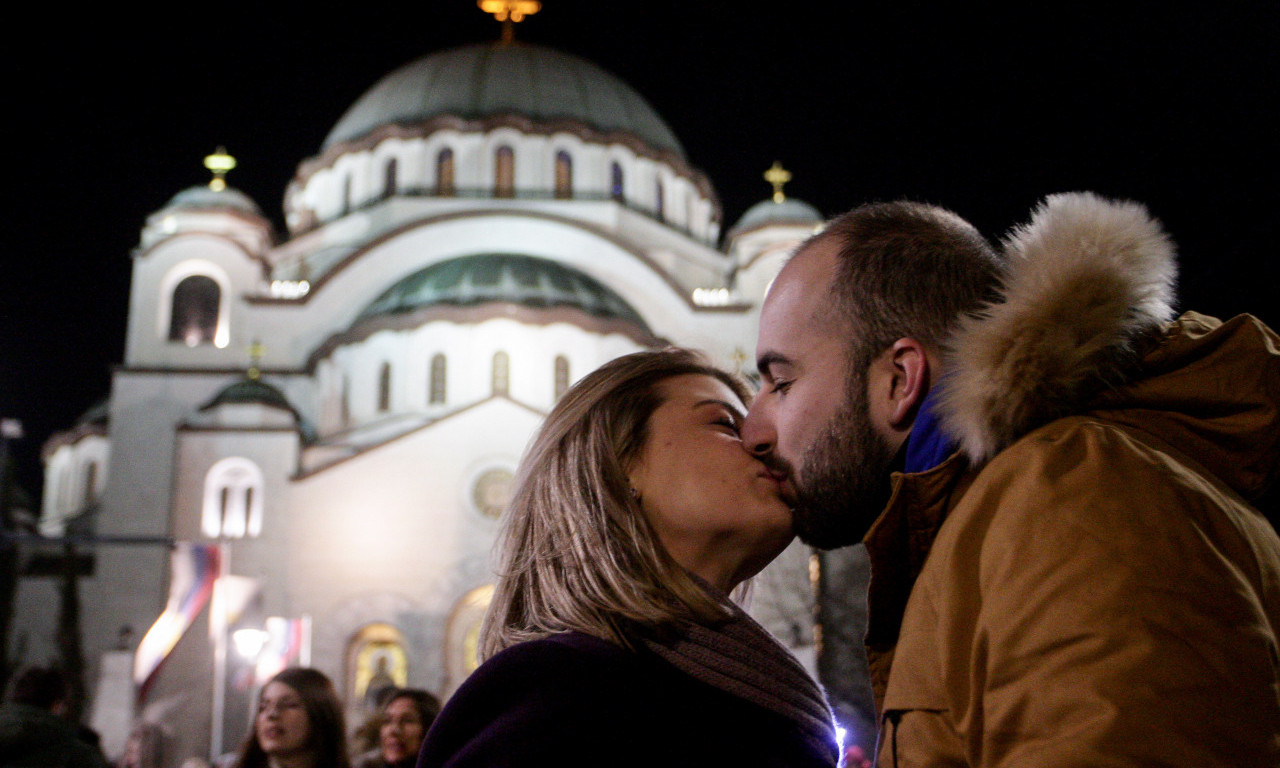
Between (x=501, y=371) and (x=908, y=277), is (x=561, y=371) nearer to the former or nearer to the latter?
(x=501, y=371)

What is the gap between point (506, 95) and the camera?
3200 centimetres

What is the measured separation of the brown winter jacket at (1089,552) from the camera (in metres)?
1.38

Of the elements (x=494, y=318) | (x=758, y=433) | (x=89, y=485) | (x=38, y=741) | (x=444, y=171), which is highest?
(x=444, y=171)

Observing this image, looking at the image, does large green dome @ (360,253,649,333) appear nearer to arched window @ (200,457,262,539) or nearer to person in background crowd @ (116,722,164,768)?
arched window @ (200,457,262,539)

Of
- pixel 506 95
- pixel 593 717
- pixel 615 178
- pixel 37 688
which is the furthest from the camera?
pixel 506 95

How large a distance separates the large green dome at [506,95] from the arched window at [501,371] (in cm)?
948

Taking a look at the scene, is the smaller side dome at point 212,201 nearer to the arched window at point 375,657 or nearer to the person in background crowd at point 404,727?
the arched window at point 375,657

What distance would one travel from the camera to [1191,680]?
137 cm

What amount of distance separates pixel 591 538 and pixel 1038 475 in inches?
38.1

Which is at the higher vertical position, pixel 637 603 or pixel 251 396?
pixel 251 396

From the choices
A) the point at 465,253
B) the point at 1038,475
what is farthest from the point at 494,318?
the point at 1038,475

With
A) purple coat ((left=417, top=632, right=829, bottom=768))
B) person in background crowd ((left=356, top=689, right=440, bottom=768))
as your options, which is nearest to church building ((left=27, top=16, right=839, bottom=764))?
person in background crowd ((left=356, top=689, right=440, bottom=768))

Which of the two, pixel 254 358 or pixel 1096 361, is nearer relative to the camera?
pixel 1096 361

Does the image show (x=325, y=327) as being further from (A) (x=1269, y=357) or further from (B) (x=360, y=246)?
(A) (x=1269, y=357)
